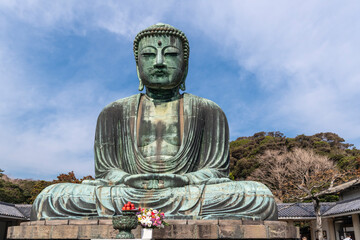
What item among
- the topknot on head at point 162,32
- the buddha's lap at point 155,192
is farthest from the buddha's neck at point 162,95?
the buddha's lap at point 155,192

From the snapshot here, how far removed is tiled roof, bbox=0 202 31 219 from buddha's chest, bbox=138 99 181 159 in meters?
14.6

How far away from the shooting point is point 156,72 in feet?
24.6

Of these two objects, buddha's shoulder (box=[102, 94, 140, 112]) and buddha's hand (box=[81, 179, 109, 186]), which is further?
buddha's shoulder (box=[102, 94, 140, 112])

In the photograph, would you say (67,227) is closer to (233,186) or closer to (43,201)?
(43,201)

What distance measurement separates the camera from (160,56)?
7453 mm

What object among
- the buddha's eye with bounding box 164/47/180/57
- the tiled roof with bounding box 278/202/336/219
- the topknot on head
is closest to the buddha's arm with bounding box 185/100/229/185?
the buddha's eye with bounding box 164/47/180/57

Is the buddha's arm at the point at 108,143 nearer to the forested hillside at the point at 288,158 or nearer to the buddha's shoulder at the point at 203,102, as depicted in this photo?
the buddha's shoulder at the point at 203,102

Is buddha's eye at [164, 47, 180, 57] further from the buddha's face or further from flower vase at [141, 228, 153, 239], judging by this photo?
flower vase at [141, 228, 153, 239]

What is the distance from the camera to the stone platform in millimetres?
4977

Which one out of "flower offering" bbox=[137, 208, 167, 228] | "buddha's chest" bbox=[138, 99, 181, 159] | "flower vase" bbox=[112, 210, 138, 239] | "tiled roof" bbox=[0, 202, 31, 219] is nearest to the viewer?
"flower vase" bbox=[112, 210, 138, 239]

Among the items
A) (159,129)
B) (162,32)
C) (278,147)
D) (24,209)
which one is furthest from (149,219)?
(278,147)

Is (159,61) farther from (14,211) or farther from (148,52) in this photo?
(14,211)

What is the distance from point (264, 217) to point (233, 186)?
2.25ft

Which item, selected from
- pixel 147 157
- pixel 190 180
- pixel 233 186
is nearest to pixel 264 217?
pixel 233 186
